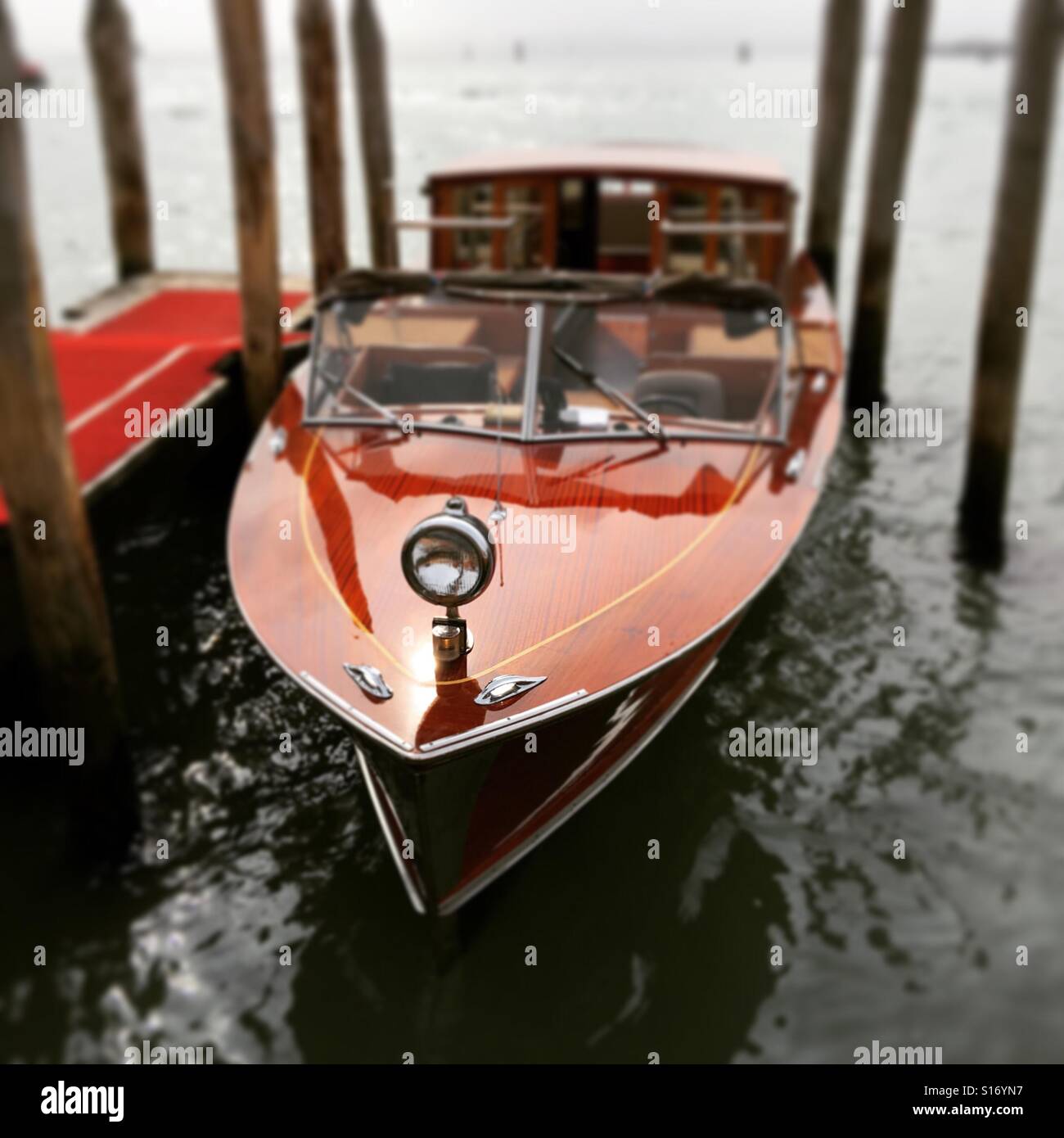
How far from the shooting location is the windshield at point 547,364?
17.3ft

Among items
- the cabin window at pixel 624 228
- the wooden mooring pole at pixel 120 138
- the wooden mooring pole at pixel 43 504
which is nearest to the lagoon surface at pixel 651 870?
the wooden mooring pole at pixel 43 504

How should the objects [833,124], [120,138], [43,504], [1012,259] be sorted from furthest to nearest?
[120,138] < [833,124] < [1012,259] < [43,504]

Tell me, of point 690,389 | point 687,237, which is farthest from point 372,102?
point 690,389

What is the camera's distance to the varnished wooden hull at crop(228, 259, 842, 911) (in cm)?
381

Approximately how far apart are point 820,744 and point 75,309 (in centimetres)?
767

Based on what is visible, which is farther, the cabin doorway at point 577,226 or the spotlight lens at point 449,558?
the cabin doorway at point 577,226

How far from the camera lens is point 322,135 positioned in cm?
850

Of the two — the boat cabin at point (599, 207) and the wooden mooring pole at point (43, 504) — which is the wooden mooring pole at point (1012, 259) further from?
the wooden mooring pole at point (43, 504)

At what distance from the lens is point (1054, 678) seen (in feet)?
21.3

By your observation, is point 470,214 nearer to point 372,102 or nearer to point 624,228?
point 624,228

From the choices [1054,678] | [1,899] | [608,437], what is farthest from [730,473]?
[1,899]

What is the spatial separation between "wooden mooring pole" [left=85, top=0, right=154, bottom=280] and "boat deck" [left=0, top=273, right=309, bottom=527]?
0.51 metres

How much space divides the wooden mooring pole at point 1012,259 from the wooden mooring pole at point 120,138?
27.8 ft

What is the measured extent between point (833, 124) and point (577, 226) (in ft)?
12.7
